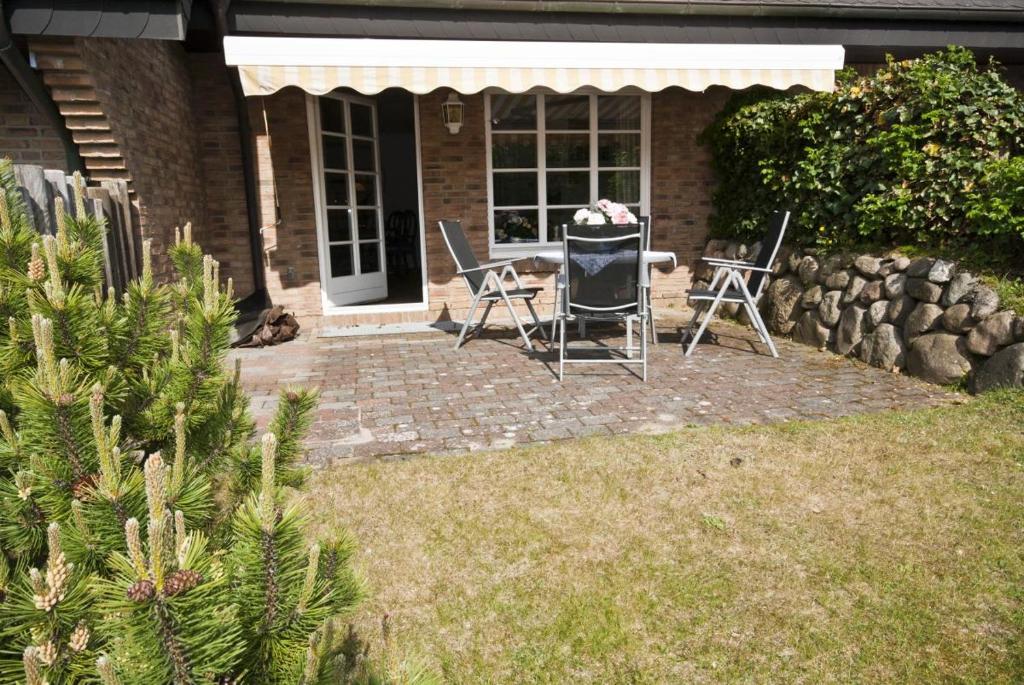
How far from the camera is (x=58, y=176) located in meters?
3.13

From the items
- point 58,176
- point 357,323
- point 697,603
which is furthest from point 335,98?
point 697,603

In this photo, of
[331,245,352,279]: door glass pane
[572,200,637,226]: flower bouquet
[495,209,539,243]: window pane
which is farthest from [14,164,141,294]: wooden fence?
[495,209,539,243]: window pane

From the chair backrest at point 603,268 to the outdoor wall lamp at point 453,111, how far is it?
312cm

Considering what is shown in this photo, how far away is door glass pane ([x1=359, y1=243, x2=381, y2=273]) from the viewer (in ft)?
30.7

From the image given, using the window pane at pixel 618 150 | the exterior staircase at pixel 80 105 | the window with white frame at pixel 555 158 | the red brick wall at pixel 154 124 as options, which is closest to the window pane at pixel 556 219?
the window with white frame at pixel 555 158

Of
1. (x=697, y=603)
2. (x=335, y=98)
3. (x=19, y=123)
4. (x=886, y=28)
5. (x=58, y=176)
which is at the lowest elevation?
(x=697, y=603)

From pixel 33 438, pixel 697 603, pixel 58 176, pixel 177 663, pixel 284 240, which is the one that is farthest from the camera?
pixel 284 240

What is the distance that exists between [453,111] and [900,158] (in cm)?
489

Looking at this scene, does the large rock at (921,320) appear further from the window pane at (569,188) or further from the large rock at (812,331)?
the window pane at (569,188)

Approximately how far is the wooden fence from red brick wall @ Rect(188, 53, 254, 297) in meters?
3.02

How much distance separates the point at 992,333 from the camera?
5062 millimetres

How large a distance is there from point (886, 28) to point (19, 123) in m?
9.51

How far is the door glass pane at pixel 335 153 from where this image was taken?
341 inches

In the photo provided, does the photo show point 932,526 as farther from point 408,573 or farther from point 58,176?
A: point 58,176
